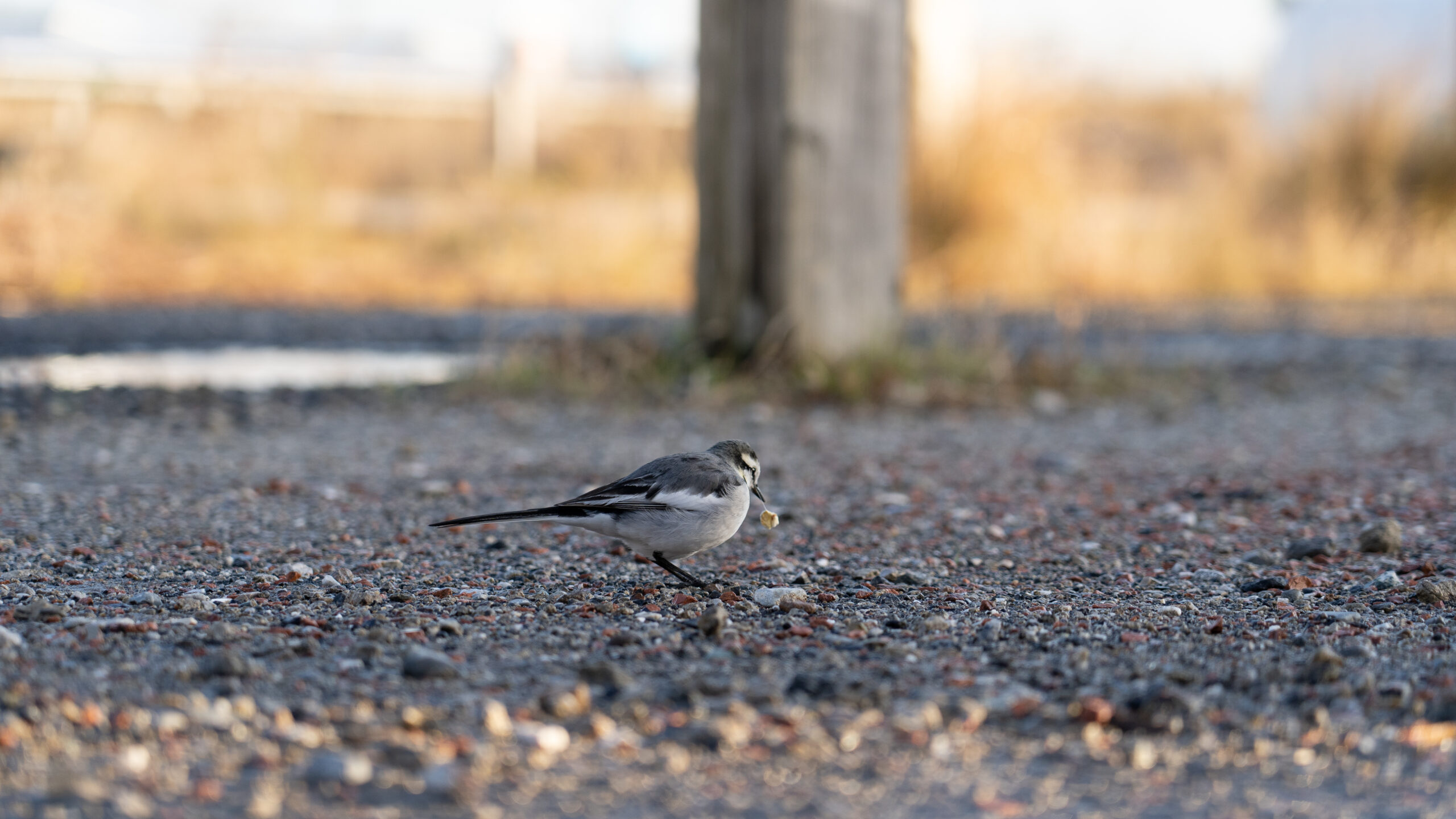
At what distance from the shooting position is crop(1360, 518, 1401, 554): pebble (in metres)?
3.27

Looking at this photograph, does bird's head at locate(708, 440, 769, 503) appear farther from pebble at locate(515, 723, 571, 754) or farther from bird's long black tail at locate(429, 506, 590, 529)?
pebble at locate(515, 723, 571, 754)

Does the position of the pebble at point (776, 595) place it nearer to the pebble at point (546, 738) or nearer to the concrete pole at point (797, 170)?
the pebble at point (546, 738)

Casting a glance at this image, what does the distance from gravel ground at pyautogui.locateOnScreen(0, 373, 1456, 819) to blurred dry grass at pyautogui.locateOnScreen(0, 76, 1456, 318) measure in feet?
17.0

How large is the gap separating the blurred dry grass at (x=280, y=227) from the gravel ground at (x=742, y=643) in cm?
610

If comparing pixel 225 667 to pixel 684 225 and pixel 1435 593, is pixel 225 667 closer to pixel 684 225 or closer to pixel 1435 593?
pixel 1435 593

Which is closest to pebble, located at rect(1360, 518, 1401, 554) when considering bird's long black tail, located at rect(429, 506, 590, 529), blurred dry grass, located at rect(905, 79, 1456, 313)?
bird's long black tail, located at rect(429, 506, 590, 529)

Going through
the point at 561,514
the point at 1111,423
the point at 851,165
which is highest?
the point at 851,165

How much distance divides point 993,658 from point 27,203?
9542mm

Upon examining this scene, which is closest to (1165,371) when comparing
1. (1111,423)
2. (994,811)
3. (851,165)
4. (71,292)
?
(1111,423)

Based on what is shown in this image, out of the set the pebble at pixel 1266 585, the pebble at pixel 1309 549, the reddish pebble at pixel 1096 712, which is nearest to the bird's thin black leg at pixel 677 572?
the reddish pebble at pixel 1096 712

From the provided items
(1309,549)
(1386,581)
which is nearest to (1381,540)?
(1309,549)

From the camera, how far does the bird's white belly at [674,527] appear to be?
281 cm

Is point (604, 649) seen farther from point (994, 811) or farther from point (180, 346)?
point (180, 346)

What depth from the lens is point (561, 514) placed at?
2773 millimetres
